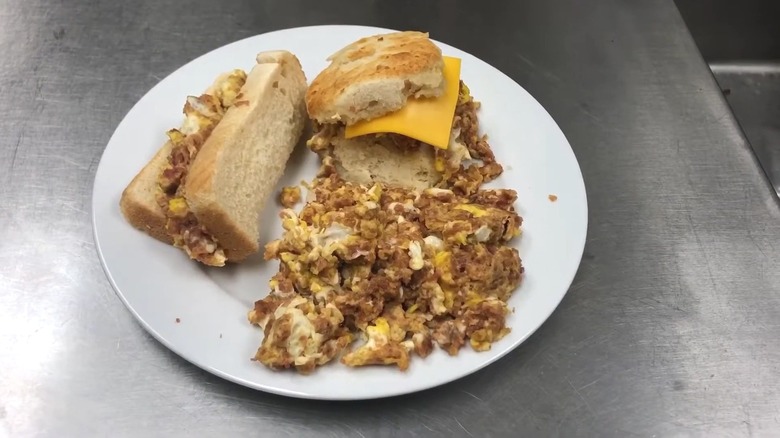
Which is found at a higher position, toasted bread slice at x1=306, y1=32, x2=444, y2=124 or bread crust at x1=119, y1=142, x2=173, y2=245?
toasted bread slice at x1=306, y1=32, x2=444, y2=124

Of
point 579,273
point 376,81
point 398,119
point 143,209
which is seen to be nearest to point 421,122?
point 398,119

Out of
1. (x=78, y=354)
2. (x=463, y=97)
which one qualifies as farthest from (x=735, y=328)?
(x=78, y=354)

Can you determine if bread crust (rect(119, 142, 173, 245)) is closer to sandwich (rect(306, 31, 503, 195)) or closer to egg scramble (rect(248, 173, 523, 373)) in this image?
egg scramble (rect(248, 173, 523, 373))

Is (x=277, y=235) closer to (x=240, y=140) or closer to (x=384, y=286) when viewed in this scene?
(x=240, y=140)

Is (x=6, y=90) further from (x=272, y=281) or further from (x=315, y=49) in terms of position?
(x=272, y=281)

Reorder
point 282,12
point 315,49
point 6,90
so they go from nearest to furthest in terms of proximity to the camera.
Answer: point 315,49, point 6,90, point 282,12

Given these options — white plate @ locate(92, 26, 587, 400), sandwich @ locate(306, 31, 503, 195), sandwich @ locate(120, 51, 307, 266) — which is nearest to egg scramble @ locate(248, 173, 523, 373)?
white plate @ locate(92, 26, 587, 400)

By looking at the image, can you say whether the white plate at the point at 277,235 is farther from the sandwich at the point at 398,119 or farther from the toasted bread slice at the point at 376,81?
the toasted bread slice at the point at 376,81
